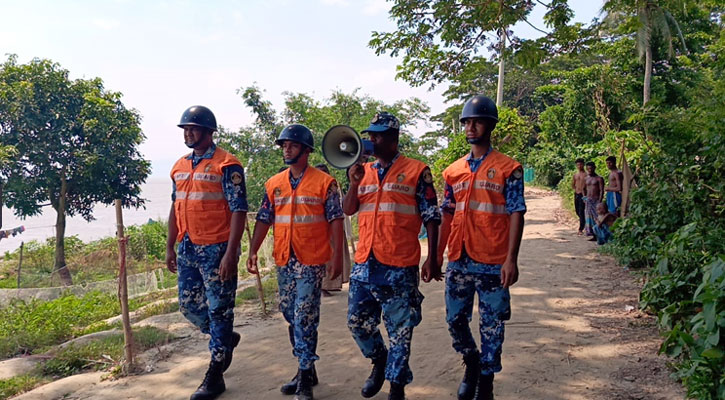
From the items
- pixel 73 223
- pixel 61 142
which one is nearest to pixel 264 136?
pixel 61 142

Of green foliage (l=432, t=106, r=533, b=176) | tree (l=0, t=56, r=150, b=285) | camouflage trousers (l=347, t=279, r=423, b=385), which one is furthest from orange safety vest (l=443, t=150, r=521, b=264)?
tree (l=0, t=56, r=150, b=285)

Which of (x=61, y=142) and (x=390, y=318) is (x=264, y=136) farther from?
(x=390, y=318)

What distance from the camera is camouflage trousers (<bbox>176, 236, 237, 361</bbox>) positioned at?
12.5 feet

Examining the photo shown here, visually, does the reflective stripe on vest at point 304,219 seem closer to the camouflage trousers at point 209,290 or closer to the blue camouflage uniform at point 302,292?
the blue camouflage uniform at point 302,292

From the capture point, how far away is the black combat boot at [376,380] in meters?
3.55

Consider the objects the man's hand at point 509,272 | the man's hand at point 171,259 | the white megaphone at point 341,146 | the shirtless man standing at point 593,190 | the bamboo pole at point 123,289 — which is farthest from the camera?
the shirtless man standing at point 593,190

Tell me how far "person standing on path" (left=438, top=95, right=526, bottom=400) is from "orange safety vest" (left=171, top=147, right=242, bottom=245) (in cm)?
167

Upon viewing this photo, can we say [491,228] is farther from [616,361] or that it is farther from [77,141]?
[77,141]

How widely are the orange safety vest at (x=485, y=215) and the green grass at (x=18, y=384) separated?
372 centimetres

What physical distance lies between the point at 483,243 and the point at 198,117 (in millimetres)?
2340

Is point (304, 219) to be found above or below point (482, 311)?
above

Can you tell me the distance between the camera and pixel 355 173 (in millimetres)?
3467

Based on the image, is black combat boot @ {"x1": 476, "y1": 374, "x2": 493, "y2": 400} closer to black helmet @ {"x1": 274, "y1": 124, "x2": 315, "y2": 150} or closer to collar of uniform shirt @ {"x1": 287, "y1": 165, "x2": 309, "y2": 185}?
collar of uniform shirt @ {"x1": 287, "y1": 165, "x2": 309, "y2": 185}

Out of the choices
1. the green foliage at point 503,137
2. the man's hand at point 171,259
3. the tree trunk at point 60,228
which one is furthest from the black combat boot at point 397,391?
the tree trunk at point 60,228
